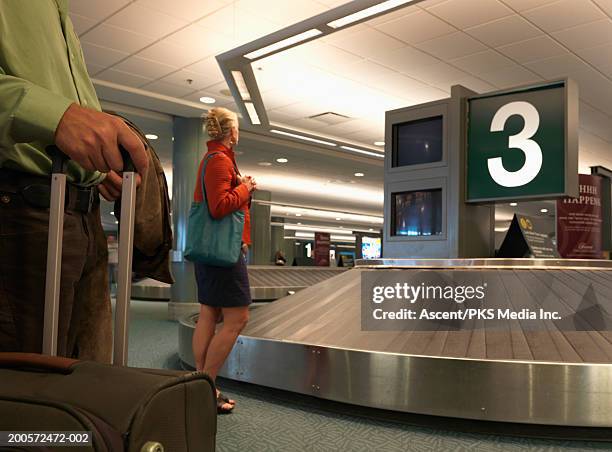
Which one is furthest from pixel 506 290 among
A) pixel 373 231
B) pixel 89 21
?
pixel 373 231

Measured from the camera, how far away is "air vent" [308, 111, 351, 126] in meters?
9.08

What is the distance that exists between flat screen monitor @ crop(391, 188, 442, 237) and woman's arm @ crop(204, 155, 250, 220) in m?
2.56

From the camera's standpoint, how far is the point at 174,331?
6.54m

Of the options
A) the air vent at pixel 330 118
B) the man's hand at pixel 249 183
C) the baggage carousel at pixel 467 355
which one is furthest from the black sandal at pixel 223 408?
the air vent at pixel 330 118

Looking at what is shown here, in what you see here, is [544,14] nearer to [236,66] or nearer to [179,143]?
[236,66]

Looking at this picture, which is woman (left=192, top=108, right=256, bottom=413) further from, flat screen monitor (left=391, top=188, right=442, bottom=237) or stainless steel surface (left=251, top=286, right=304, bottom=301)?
stainless steel surface (left=251, top=286, right=304, bottom=301)

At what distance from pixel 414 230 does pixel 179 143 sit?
5.44m

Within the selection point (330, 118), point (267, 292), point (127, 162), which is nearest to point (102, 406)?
point (127, 162)

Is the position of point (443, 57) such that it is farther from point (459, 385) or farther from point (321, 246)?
point (321, 246)

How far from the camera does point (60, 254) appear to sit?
933 mm

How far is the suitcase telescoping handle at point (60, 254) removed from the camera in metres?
0.92

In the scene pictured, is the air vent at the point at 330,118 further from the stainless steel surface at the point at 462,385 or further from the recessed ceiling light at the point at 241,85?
the stainless steel surface at the point at 462,385

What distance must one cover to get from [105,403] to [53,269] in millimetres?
329

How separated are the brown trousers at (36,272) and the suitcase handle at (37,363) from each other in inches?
8.1
